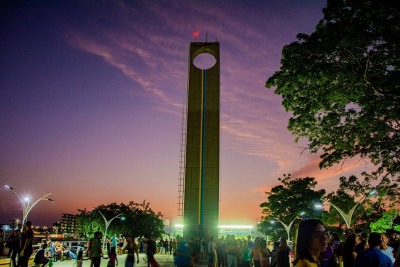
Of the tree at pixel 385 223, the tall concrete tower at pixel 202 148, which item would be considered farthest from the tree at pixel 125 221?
the tree at pixel 385 223

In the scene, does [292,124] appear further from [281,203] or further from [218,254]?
[281,203]

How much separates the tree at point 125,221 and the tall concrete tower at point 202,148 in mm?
39827

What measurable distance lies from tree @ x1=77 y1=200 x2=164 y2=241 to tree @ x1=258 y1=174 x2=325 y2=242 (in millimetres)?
26795

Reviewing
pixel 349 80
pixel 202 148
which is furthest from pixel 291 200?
pixel 349 80

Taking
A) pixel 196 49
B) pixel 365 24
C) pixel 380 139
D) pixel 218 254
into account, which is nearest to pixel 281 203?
pixel 196 49

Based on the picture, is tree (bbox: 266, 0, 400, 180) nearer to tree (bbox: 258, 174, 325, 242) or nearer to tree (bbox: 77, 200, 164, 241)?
Result: tree (bbox: 258, 174, 325, 242)

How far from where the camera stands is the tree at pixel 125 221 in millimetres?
66688

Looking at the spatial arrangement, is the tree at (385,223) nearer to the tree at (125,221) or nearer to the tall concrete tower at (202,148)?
the tall concrete tower at (202,148)

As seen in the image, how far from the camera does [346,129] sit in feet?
42.2

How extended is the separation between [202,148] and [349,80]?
2201 centimetres

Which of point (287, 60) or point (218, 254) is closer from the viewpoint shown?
point (287, 60)

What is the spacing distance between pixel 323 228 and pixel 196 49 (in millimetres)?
33883

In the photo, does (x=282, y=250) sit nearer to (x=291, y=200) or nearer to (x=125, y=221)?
(x=291, y=200)

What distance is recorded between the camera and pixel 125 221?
2835 inches
